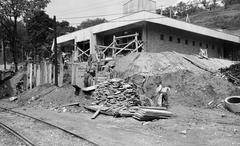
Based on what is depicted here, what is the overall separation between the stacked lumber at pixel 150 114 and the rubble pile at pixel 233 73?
8122 millimetres

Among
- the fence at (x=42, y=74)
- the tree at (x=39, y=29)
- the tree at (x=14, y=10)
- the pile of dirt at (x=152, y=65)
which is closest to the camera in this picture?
the pile of dirt at (x=152, y=65)

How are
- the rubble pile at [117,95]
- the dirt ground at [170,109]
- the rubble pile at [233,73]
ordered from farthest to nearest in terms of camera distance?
1. the rubble pile at [233,73]
2. the rubble pile at [117,95]
3. the dirt ground at [170,109]

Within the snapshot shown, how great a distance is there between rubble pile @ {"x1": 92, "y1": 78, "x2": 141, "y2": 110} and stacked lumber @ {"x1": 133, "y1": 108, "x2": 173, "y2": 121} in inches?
69.8

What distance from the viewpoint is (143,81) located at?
60.8ft

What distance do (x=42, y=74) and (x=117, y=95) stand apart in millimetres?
13373

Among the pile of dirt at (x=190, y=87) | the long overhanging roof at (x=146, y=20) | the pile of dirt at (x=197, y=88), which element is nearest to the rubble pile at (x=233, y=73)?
the pile of dirt at (x=190, y=87)

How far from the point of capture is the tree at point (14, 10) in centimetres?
4222

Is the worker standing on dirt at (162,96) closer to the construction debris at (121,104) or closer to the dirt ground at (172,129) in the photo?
the dirt ground at (172,129)

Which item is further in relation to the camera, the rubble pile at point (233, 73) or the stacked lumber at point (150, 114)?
the rubble pile at point (233, 73)

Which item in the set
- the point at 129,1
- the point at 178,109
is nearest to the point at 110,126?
the point at 178,109

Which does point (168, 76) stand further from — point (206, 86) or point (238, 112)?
point (238, 112)

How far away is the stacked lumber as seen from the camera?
531 inches

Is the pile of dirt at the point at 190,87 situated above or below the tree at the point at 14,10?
below

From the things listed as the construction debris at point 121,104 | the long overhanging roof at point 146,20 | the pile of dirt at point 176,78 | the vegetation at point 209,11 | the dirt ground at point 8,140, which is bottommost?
the dirt ground at point 8,140
